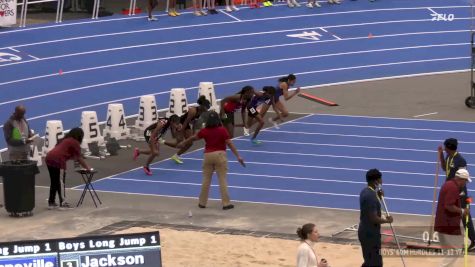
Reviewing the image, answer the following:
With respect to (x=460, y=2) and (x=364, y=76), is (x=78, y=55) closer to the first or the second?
(x=364, y=76)

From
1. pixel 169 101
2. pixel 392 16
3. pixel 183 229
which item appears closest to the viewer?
pixel 183 229

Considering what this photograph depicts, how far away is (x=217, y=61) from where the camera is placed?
34.4 m

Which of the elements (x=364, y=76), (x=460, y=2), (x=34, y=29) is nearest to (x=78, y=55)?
(x=34, y=29)

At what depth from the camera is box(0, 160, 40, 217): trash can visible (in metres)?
20.7

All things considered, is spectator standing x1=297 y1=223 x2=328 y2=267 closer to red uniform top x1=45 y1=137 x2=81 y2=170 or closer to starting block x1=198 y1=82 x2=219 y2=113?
red uniform top x1=45 y1=137 x2=81 y2=170

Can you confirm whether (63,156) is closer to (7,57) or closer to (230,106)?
(230,106)

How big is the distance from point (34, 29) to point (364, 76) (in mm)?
8781

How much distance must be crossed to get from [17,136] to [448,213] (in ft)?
29.3

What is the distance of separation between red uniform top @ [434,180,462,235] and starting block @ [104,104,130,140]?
474 inches

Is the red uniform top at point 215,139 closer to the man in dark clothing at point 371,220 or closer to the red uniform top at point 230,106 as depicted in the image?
the red uniform top at point 230,106

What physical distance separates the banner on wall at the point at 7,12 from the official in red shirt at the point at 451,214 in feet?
64.0

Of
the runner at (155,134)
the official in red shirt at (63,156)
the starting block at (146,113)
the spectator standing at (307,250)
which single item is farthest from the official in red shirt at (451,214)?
the starting block at (146,113)

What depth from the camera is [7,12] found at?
33812mm

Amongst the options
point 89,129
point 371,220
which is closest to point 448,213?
point 371,220
